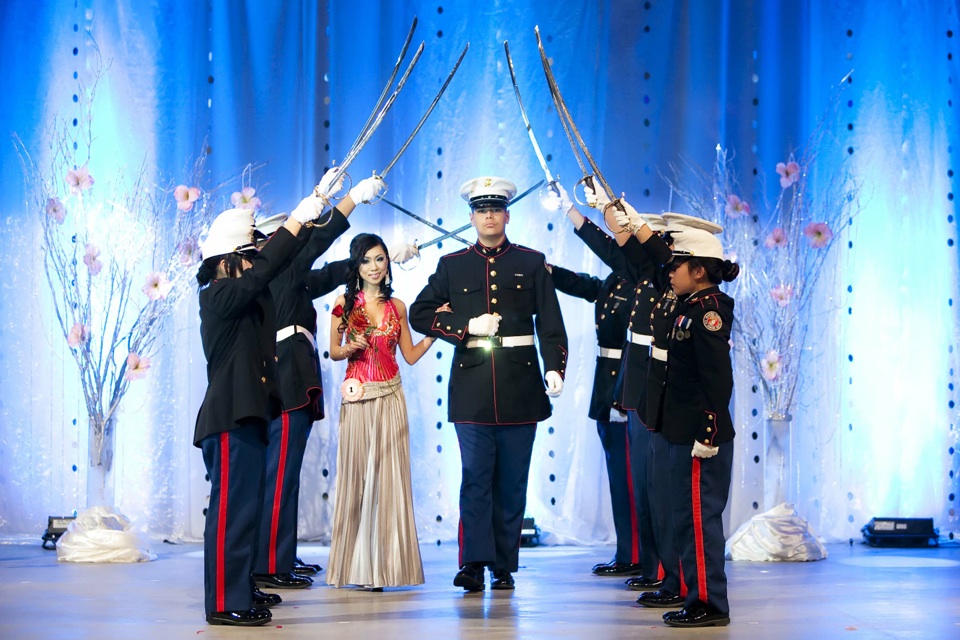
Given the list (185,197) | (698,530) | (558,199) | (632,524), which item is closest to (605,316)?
(558,199)

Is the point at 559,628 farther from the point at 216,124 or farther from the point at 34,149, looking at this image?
the point at 34,149

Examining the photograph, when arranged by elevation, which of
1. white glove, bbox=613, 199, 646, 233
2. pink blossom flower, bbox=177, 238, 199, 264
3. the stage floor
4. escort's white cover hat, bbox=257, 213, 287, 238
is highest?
pink blossom flower, bbox=177, 238, 199, 264

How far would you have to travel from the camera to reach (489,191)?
4.38m

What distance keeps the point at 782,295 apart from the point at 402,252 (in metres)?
2.00

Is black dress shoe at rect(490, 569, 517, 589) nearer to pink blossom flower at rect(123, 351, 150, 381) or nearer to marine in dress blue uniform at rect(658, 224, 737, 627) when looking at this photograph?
marine in dress blue uniform at rect(658, 224, 737, 627)

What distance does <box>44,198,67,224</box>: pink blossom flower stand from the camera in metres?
5.61

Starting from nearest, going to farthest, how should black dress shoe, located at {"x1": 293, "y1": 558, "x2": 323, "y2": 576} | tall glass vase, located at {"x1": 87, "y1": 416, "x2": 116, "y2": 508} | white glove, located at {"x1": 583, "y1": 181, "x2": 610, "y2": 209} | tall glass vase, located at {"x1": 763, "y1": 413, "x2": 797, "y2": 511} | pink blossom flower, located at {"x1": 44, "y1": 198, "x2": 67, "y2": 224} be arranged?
white glove, located at {"x1": 583, "y1": 181, "x2": 610, "y2": 209}, black dress shoe, located at {"x1": 293, "y1": 558, "x2": 323, "y2": 576}, tall glass vase, located at {"x1": 87, "y1": 416, "x2": 116, "y2": 508}, tall glass vase, located at {"x1": 763, "y1": 413, "x2": 797, "y2": 511}, pink blossom flower, located at {"x1": 44, "y1": 198, "x2": 67, "y2": 224}

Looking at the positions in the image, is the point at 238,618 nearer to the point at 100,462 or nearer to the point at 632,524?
the point at 632,524

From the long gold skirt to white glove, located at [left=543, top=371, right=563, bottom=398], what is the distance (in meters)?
0.58

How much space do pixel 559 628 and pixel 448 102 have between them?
345cm

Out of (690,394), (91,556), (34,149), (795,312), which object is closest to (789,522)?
(795,312)

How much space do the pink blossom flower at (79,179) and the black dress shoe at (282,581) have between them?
7.42 ft

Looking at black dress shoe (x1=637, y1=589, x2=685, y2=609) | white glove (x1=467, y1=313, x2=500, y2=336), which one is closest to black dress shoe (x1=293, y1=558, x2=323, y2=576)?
white glove (x1=467, y1=313, x2=500, y2=336)

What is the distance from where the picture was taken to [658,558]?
14.4ft
